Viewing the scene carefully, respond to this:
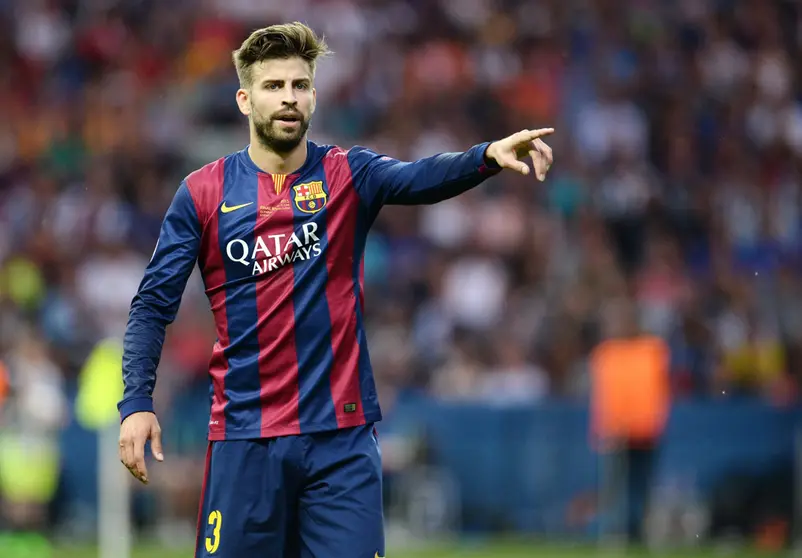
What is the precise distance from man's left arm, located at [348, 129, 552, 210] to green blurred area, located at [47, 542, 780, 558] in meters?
7.41

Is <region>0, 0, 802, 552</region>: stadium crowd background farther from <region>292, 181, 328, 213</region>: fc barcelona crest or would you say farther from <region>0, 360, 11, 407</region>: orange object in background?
<region>292, 181, 328, 213</region>: fc barcelona crest

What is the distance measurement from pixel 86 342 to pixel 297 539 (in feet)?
31.1

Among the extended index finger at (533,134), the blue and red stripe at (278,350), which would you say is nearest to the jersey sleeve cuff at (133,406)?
the blue and red stripe at (278,350)

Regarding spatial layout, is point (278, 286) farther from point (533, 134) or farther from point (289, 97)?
point (533, 134)

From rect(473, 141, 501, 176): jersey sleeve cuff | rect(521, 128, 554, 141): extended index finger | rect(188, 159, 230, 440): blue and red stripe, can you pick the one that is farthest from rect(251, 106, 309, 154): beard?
rect(521, 128, 554, 141): extended index finger

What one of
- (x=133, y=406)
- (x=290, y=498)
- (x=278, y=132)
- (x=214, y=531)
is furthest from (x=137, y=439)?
(x=278, y=132)

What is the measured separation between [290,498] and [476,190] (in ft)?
36.3

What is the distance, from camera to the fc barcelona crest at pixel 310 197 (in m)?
5.44

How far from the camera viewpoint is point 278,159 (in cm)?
550

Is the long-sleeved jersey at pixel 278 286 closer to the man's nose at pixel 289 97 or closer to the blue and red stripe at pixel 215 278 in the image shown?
the blue and red stripe at pixel 215 278

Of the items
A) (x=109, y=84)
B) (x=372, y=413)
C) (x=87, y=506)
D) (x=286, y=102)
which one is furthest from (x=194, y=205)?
(x=109, y=84)

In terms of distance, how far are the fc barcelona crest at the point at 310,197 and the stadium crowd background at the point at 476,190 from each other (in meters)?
7.58

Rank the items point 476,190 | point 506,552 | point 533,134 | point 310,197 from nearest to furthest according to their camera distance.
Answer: point 533,134 < point 310,197 < point 506,552 < point 476,190

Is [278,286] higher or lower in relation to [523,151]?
lower
